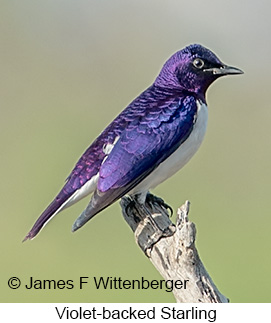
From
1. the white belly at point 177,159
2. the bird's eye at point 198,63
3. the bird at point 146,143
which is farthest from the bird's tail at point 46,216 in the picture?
the bird's eye at point 198,63

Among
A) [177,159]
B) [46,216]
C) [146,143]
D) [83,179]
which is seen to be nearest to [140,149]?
[146,143]

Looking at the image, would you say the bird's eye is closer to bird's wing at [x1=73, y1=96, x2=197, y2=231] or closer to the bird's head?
the bird's head

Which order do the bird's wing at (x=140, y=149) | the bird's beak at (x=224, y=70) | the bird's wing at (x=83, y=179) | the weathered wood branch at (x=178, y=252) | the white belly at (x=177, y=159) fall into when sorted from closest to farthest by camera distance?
the weathered wood branch at (x=178, y=252) < the bird's wing at (x=140, y=149) < the bird's wing at (x=83, y=179) < the white belly at (x=177, y=159) < the bird's beak at (x=224, y=70)

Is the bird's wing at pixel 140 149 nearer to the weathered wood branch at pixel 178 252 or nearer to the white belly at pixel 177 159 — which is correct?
the white belly at pixel 177 159

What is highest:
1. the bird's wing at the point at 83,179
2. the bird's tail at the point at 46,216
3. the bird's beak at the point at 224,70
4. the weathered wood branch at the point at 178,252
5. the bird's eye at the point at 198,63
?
the bird's eye at the point at 198,63

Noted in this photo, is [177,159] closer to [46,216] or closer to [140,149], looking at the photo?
[140,149]
